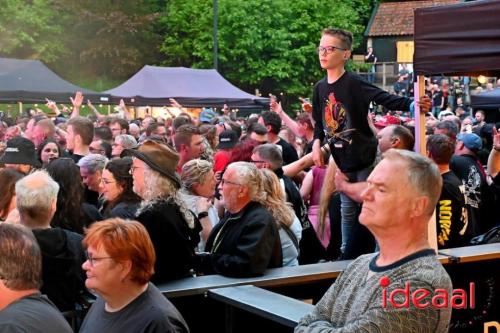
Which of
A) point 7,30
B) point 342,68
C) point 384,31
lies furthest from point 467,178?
point 384,31

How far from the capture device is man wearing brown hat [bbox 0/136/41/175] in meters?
7.96

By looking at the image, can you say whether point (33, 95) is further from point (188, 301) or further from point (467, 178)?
point (188, 301)

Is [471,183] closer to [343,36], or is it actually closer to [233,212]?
[343,36]

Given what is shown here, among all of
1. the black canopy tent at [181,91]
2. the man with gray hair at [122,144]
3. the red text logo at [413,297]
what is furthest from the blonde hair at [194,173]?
the black canopy tent at [181,91]

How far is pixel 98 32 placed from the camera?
4712 cm

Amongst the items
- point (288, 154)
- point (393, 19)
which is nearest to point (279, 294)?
point (288, 154)

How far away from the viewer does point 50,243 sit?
16.7ft

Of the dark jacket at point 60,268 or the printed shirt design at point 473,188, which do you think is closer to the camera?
the dark jacket at point 60,268

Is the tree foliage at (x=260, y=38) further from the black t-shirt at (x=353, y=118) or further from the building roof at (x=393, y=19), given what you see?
the black t-shirt at (x=353, y=118)

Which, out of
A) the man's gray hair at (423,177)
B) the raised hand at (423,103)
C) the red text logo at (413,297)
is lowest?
the red text logo at (413,297)

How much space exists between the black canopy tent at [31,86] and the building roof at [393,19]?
34.2 meters

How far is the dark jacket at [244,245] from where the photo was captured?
5.40 m

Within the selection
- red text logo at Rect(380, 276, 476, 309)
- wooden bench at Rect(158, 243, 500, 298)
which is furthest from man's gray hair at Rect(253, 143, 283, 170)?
red text logo at Rect(380, 276, 476, 309)

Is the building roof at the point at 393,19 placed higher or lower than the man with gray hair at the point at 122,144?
higher
